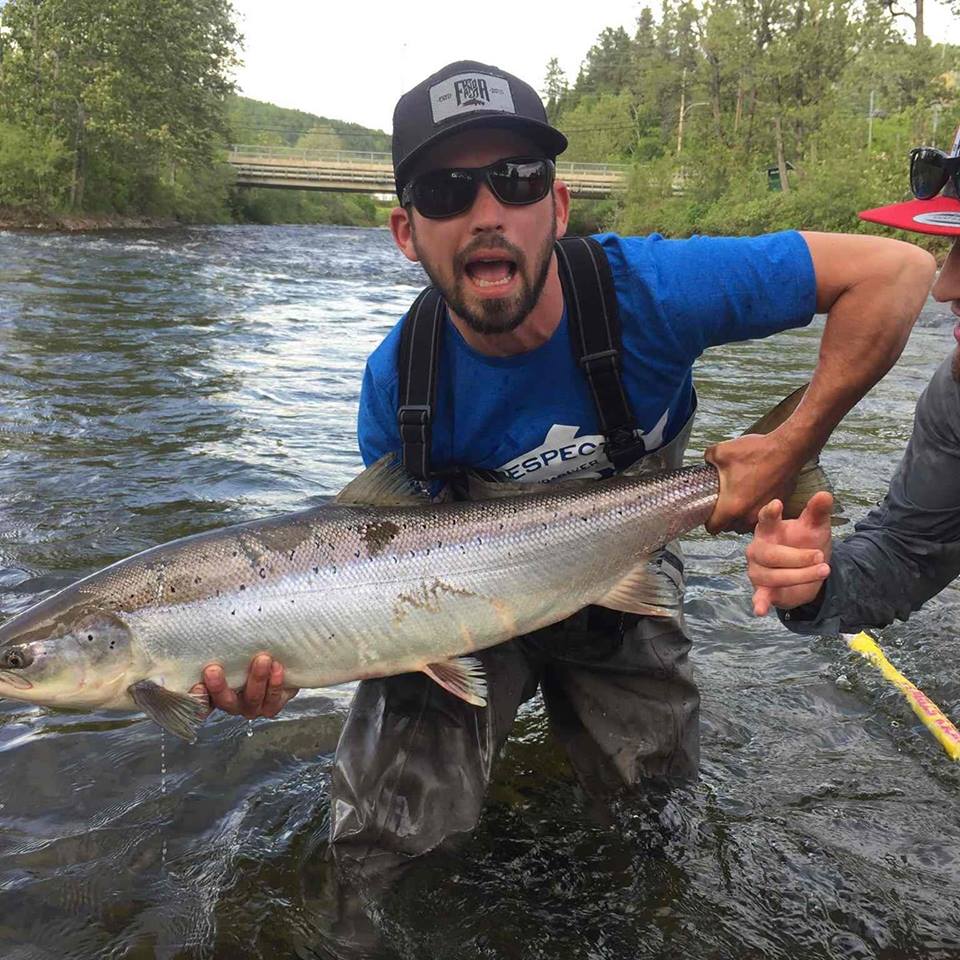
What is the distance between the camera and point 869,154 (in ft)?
114

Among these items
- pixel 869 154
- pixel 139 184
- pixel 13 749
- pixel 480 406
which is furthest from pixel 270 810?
pixel 139 184

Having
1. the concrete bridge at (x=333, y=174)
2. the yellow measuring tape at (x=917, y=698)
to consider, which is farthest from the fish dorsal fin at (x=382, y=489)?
the concrete bridge at (x=333, y=174)

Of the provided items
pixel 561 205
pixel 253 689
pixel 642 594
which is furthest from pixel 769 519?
pixel 253 689

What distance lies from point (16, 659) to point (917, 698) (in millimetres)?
3603

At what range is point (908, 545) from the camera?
3.41 meters

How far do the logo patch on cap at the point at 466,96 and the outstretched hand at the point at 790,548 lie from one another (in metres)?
1.53

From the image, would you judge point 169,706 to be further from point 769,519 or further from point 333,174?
point 333,174

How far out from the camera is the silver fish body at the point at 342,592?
2.93m

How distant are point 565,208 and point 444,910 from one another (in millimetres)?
2486

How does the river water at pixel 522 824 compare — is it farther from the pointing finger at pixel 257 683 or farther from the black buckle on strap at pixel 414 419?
the black buckle on strap at pixel 414 419

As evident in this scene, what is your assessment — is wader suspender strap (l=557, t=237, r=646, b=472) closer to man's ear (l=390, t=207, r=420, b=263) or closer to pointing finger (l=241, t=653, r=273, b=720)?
man's ear (l=390, t=207, r=420, b=263)

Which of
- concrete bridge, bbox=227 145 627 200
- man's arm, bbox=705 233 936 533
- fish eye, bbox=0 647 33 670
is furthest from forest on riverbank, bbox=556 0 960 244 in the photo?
fish eye, bbox=0 647 33 670

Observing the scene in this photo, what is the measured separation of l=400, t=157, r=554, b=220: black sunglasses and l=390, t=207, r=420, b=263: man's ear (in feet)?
0.62

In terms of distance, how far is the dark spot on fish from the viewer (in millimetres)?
3035
